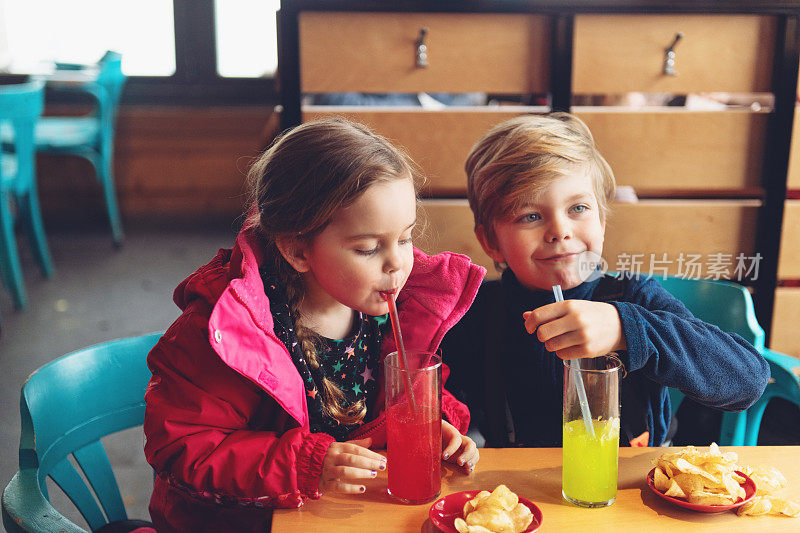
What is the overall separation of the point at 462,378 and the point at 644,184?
3.61ft

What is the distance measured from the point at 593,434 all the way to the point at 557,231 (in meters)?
0.46

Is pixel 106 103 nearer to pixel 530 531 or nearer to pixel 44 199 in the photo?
pixel 44 199

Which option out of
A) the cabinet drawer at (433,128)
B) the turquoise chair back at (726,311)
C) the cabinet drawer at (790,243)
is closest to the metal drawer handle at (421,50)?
the cabinet drawer at (433,128)

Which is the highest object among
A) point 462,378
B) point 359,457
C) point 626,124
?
point 626,124

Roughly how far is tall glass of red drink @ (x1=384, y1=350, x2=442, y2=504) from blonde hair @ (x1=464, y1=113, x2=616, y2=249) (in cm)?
48

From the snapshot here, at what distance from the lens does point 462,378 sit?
56.6 inches

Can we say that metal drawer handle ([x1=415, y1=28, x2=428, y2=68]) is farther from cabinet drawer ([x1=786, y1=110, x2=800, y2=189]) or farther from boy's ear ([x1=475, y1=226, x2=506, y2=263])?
cabinet drawer ([x1=786, y1=110, x2=800, y2=189])

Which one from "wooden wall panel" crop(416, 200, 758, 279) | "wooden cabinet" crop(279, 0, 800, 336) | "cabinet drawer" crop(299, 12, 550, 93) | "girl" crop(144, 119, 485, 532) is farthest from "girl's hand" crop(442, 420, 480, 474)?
"cabinet drawer" crop(299, 12, 550, 93)

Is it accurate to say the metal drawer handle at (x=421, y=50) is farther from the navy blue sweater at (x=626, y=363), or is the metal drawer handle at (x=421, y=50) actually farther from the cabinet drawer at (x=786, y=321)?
the cabinet drawer at (x=786, y=321)

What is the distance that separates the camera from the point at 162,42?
18.4 feet

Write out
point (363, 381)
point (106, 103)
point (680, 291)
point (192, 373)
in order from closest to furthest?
point (192, 373) → point (363, 381) → point (680, 291) → point (106, 103)

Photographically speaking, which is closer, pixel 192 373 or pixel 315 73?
pixel 192 373

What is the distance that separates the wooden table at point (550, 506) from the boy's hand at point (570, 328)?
152 mm

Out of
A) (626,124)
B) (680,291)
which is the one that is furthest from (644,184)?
(680,291)
